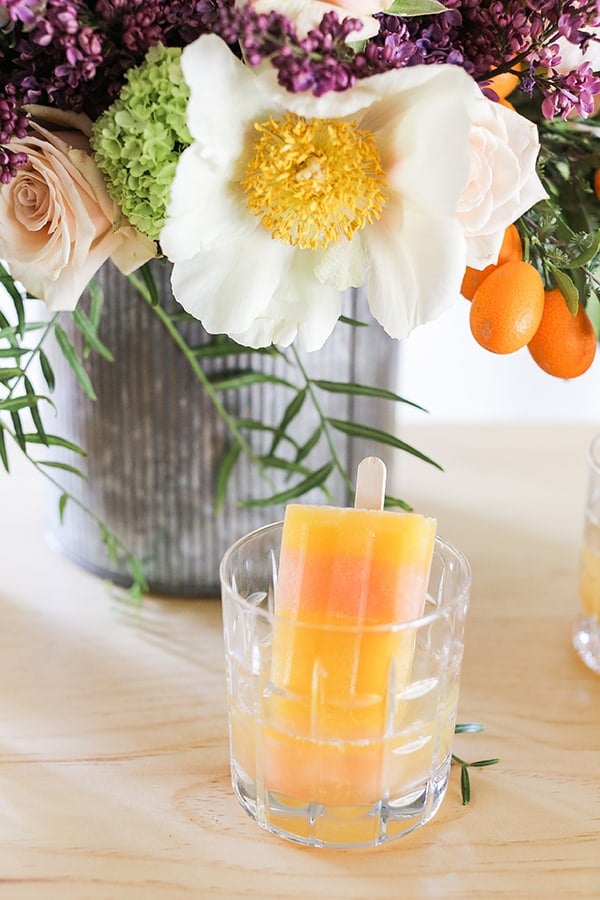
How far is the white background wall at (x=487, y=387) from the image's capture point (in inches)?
48.6

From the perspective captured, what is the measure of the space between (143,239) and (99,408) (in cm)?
20

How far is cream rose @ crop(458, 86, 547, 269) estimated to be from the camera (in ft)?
1.50

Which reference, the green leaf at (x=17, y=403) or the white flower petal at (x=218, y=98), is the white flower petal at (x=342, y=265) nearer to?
the white flower petal at (x=218, y=98)

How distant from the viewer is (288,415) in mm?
656

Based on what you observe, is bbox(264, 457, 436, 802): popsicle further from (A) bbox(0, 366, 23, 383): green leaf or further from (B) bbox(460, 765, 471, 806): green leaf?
(A) bbox(0, 366, 23, 383): green leaf

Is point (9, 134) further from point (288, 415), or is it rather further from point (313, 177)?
point (288, 415)

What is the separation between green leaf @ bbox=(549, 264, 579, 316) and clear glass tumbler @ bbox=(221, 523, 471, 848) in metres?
0.13

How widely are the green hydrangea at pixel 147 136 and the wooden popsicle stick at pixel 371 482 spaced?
0.49ft

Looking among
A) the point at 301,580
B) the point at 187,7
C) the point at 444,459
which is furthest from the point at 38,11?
the point at 444,459

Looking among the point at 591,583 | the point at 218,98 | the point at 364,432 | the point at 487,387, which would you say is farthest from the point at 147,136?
the point at 487,387

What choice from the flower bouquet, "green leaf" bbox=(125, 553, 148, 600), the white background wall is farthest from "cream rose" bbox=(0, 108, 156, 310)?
the white background wall

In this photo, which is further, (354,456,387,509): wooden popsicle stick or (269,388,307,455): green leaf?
(269,388,307,455): green leaf

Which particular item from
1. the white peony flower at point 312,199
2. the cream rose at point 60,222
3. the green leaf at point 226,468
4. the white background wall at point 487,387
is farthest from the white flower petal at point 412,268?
the white background wall at point 487,387

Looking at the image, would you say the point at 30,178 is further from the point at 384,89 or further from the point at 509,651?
the point at 509,651
